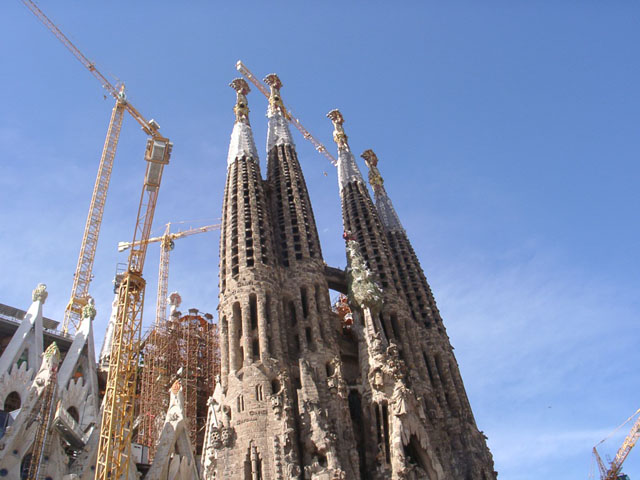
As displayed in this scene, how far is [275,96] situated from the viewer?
54.2 meters

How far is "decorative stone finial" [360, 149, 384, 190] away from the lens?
58312 millimetres

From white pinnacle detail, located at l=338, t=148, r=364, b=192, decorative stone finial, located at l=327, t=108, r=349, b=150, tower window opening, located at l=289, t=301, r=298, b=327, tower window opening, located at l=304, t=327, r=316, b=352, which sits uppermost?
decorative stone finial, located at l=327, t=108, r=349, b=150

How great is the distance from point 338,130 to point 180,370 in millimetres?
29066

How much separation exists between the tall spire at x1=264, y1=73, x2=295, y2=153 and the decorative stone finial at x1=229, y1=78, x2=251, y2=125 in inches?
114

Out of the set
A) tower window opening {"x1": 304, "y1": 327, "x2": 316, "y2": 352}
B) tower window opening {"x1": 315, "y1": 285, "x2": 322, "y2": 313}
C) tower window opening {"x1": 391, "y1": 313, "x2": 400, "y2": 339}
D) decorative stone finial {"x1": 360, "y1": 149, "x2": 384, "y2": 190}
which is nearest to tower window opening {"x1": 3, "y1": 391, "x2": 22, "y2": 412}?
tower window opening {"x1": 304, "y1": 327, "x2": 316, "y2": 352}

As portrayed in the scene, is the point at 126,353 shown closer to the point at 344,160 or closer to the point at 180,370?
the point at 180,370

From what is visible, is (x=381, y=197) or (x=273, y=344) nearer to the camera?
(x=273, y=344)

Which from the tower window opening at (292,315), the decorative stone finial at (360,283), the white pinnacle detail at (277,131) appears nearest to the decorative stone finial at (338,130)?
the white pinnacle detail at (277,131)

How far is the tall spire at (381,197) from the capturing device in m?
53.4

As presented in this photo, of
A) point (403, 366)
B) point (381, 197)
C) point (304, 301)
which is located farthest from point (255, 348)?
point (381, 197)

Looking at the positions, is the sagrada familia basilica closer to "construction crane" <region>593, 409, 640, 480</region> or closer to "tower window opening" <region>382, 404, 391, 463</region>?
"tower window opening" <region>382, 404, 391, 463</region>

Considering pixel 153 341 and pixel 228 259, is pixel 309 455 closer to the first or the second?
pixel 228 259

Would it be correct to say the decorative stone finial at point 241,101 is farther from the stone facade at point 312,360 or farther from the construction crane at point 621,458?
the construction crane at point 621,458

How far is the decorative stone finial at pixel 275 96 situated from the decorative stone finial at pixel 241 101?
10.5ft
